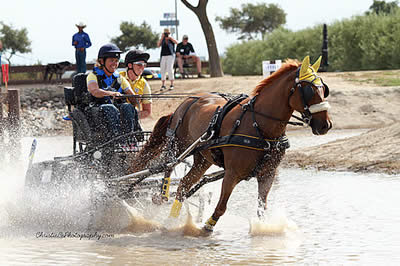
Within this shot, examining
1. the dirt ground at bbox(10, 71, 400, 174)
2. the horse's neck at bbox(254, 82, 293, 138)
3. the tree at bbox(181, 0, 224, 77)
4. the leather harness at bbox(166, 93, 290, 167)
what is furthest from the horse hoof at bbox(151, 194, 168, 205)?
the tree at bbox(181, 0, 224, 77)

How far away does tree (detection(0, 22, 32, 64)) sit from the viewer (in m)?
60.5

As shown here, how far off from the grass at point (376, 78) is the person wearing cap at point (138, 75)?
1315 cm

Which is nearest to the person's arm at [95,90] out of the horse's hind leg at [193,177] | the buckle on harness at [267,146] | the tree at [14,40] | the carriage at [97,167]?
the carriage at [97,167]

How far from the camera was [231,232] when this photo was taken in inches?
289

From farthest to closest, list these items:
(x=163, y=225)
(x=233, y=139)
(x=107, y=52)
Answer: (x=107, y=52) → (x=163, y=225) → (x=233, y=139)

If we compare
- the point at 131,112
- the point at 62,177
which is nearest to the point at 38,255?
the point at 62,177

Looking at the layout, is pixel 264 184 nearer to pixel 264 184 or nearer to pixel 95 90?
pixel 264 184

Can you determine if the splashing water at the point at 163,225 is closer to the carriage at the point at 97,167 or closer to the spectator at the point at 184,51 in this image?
the carriage at the point at 97,167

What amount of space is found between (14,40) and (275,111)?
5744 cm

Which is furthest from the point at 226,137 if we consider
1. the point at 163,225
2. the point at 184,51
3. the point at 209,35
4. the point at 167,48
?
the point at 209,35

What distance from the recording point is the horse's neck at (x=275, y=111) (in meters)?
6.52

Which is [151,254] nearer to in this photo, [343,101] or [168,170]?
[168,170]

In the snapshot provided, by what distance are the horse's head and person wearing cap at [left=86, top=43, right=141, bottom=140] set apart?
2.28m

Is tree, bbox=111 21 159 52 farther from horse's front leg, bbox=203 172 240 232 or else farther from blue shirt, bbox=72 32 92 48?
horse's front leg, bbox=203 172 240 232
